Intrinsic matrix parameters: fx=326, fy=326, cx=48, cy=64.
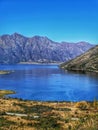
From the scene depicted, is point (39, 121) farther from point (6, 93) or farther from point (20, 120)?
point (6, 93)

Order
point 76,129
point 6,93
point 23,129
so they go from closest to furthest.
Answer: point 76,129
point 23,129
point 6,93

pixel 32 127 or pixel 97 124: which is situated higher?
pixel 97 124

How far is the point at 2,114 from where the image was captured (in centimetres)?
4356

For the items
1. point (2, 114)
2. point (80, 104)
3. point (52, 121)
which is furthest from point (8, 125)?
point (80, 104)

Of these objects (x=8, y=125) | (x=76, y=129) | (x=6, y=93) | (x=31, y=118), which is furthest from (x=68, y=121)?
(x=6, y=93)

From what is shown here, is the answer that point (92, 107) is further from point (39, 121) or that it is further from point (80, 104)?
point (39, 121)

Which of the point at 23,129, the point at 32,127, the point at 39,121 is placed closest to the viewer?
the point at 23,129

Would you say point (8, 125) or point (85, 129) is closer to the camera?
point (85, 129)

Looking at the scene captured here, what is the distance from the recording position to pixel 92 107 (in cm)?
5559

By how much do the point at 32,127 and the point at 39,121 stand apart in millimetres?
3528

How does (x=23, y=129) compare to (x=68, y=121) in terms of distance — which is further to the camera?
(x=68, y=121)

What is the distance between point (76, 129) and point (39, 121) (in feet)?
52.7

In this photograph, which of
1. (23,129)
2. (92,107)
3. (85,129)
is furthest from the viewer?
(92,107)

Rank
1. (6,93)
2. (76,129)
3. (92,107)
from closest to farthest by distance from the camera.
Result: (76,129) → (92,107) → (6,93)
